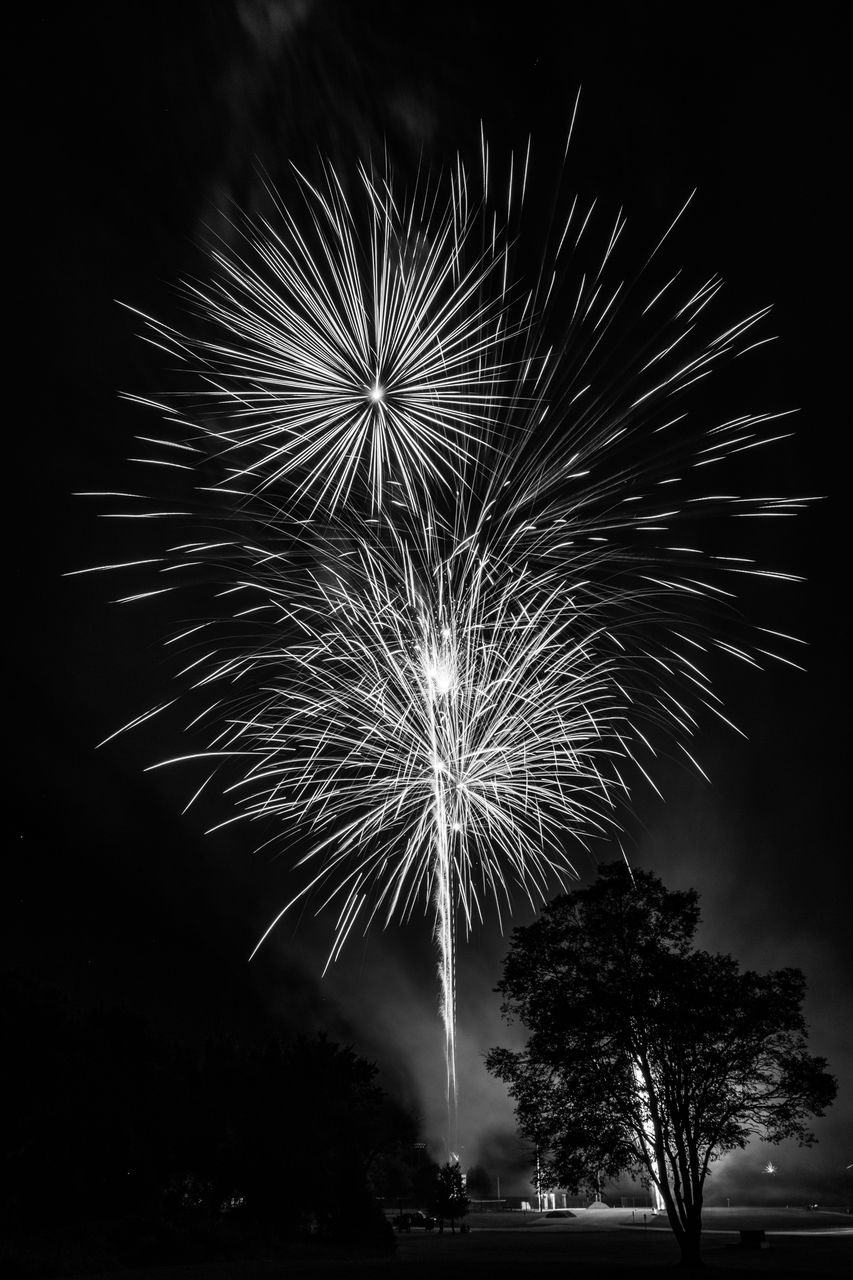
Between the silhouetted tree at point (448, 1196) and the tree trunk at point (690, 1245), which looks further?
the silhouetted tree at point (448, 1196)

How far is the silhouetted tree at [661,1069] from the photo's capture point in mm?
29969

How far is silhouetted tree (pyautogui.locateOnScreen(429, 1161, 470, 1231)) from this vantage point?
7794cm

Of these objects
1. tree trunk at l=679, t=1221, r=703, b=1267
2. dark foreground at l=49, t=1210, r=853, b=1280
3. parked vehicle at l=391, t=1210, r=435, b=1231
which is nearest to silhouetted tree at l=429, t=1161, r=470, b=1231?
parked vehicle at l=391, t=1210, r=435, b=1231

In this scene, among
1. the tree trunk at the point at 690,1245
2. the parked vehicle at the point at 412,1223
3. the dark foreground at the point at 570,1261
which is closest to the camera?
the dark foreground at the point at 570,1261

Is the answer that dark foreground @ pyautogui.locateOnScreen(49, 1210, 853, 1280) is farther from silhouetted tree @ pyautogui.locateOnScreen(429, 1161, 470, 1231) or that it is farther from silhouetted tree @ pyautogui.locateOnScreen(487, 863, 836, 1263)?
silhouetted tree @ pyautogui.locateOnScreen(429, 1161, 470, 1231)

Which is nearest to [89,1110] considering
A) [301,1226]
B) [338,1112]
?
[301,1226]

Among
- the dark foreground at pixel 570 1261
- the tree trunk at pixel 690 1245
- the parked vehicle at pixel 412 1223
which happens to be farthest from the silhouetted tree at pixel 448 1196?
the tree trunk at pixel 690 1245

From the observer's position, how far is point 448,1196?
78.4 meters

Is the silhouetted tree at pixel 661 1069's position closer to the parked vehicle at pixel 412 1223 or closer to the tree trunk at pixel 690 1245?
the tree trunk at pixel 690 1245

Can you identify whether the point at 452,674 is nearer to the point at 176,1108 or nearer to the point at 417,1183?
the point at 176,1108

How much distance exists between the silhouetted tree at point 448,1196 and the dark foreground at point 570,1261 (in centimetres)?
2457

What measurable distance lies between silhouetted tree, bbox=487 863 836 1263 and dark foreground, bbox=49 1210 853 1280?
2.54 meters

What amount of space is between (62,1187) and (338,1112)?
21.7 meters

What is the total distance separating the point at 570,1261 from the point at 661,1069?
352 inches
